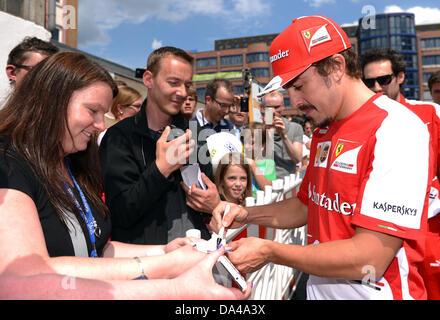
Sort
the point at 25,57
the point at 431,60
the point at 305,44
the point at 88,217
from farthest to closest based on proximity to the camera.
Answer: the point at 431,60 < the point at 25,57 < the point at 305,44 < the point at 88,217

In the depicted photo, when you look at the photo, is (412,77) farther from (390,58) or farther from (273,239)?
(273,239)

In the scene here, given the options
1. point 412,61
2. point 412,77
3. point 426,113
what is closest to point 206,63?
point 412,61

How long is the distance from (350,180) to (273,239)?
9.50 ft

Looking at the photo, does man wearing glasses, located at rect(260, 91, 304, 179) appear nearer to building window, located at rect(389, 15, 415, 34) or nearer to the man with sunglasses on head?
the man with sunglasses on head

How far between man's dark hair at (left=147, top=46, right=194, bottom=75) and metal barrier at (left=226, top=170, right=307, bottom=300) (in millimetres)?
1436

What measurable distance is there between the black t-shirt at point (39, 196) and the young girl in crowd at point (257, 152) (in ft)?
11.9

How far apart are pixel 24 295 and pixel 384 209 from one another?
147 centimetres

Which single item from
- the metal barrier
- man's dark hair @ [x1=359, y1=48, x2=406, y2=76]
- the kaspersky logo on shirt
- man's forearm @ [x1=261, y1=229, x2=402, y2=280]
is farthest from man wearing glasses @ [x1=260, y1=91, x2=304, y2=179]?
man's forearm @ [x1=261, y1=229, x2=402, y2=280]

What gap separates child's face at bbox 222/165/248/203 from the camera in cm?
Answer: 418

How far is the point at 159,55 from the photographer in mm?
2717

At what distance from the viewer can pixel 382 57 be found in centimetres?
384

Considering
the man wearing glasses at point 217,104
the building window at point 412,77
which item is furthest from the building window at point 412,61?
the man wearing glasses at point 217,104

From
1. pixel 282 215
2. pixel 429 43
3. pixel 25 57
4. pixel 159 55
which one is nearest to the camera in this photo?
pixel 282 215

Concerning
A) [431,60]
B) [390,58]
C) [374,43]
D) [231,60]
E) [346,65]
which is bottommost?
[346,65]
